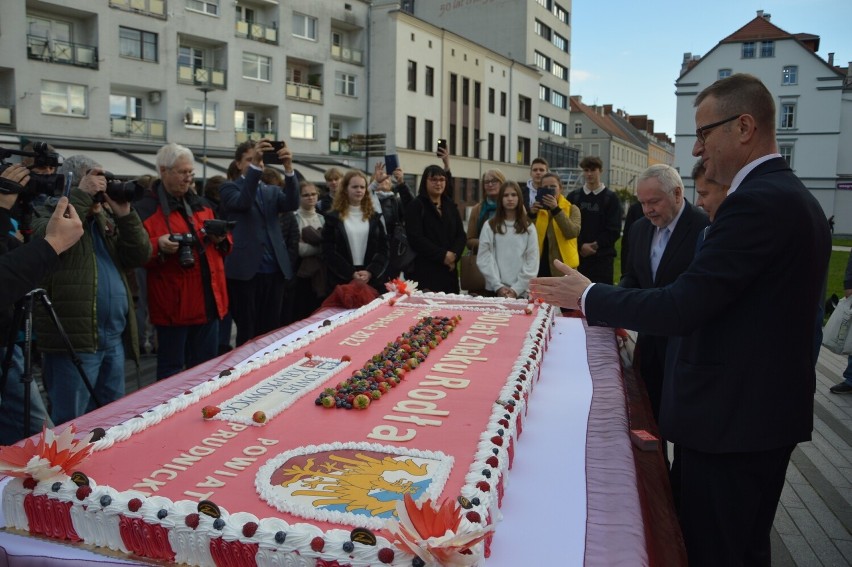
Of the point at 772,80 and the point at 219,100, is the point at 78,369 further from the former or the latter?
the point at 772,80

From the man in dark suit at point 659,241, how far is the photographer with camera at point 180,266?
9.12 ft

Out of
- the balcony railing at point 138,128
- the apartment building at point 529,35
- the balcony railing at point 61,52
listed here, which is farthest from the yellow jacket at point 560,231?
the apartment building at point 529,35

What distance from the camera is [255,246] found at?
5.79m

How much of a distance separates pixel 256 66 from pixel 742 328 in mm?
28904

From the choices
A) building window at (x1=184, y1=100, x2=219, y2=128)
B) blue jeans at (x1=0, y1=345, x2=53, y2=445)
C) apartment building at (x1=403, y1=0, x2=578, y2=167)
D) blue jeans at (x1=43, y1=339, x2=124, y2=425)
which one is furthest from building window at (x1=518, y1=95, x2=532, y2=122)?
blue jeans at (x1=0, y1=345, x2=53, y2=445)

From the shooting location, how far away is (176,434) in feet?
7.82

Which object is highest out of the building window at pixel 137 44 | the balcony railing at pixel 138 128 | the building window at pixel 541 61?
the building window at pixel 541 61

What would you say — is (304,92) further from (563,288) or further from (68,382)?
(563,288)

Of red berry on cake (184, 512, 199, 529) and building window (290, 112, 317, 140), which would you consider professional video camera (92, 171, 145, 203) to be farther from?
building window (290, 112, 317, 140)

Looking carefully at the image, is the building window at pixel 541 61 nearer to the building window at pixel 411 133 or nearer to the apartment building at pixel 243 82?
the apartment building at pixel 243 82

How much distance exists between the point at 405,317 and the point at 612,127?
74702 mm

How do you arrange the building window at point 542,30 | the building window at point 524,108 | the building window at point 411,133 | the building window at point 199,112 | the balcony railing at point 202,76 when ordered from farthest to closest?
the building window at point 542,30 < the building window at point 524,108 < the building window at point 411,133 < the building window at point 199,112 < the balcony railing at point 202,76

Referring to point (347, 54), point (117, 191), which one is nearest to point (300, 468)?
point (117, 191)

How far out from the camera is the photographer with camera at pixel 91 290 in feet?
12.1
